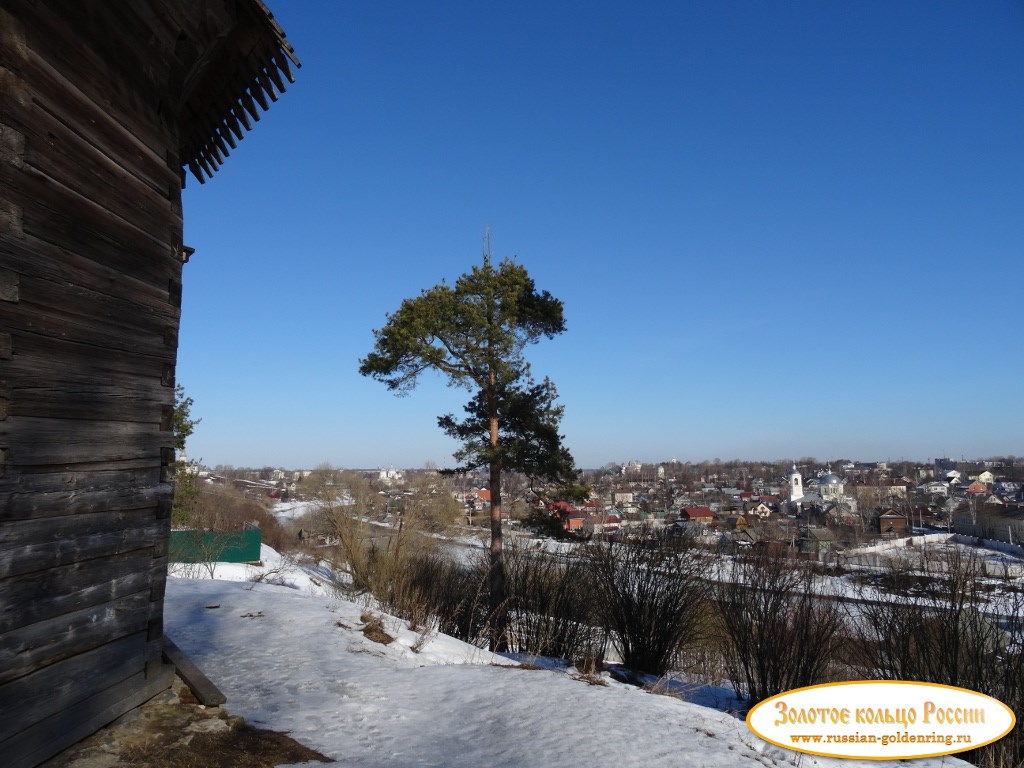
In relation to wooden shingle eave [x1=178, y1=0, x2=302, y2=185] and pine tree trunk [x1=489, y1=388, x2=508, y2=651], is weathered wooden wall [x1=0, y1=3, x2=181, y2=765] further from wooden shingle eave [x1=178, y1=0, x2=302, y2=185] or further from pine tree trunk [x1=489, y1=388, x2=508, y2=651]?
pine tree trunk [x1=489, y1=388, x2=508, y2=651]

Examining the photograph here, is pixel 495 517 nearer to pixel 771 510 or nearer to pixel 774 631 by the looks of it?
pixel 774 631

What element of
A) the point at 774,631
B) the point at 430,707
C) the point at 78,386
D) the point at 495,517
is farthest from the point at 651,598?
the point at 78,386

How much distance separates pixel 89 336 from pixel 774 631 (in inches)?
494

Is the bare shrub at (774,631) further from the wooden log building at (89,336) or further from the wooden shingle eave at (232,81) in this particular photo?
the wooden shingle eave at (232,81)

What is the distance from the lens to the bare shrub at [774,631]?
12023mm

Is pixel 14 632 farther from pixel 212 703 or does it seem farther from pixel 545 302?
pixel 545 302

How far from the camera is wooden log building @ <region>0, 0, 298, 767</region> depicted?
11.7 ft

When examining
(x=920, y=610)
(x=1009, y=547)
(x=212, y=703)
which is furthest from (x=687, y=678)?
(x=1009, y=547)

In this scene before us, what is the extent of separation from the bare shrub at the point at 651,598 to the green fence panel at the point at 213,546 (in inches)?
474

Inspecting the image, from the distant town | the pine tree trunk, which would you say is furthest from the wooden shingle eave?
the distant town

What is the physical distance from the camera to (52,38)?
3.96 metres

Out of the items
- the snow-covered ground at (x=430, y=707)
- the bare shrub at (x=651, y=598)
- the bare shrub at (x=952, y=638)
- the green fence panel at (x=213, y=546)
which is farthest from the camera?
the green fence panel at (x=213, y=546)

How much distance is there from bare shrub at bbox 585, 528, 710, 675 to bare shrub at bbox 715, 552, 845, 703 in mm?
788

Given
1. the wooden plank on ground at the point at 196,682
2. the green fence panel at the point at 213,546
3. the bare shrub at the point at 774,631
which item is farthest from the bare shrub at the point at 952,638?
the green fence panel at the point at 213,546
